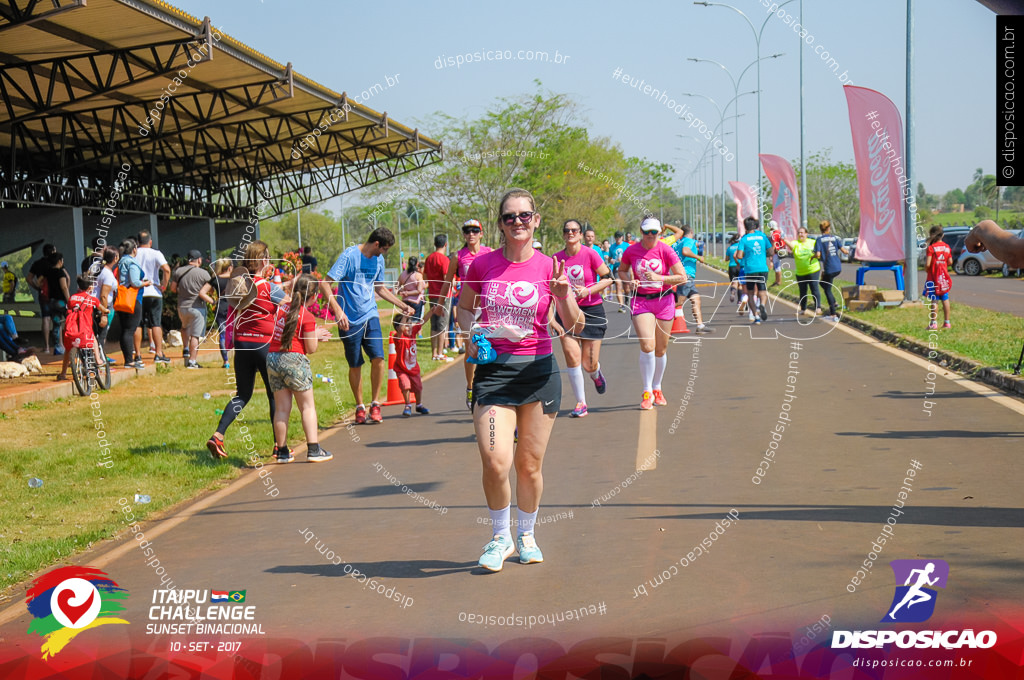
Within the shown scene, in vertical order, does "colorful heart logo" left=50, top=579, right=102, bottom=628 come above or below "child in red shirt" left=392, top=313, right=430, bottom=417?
below

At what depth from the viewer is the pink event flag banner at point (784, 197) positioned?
91.5 ft

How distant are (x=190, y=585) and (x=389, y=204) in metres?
25.4

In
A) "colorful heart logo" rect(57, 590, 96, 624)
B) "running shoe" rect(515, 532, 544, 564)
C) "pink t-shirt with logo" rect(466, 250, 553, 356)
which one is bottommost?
"colorful heart logo" rect(57, 590, 96, 624)

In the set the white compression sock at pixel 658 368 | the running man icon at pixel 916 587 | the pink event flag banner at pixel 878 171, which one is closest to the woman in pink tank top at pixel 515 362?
the running man icon at pixel 916 587

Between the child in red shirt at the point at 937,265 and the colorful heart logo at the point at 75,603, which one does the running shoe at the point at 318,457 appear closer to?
the colorful heart logo at the point at 75,603

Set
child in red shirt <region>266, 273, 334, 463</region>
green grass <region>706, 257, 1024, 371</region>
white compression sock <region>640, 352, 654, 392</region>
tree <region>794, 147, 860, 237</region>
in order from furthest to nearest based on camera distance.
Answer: tree <region>794, 147, 860, 237</region>
green grass <region>706, 257, 1024, 371</region>
white compression sock <region>640, 352, 654, 392</region>
child in red shirt <region>266, 273, 334, 463</region>

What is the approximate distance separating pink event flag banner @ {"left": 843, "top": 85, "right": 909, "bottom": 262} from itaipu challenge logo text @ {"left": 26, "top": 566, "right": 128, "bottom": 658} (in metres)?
16.5

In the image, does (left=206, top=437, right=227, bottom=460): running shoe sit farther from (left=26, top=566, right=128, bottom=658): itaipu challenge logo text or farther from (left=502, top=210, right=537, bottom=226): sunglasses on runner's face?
(left=502, top=210, right=537, bottom=226): sunglasses on runner's face

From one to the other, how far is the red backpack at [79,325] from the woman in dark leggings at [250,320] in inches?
195

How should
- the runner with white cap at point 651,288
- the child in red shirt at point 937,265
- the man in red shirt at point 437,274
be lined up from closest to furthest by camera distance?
the runner with white cap at point 651,288 < the man in red shirt at point 437,274 < the child in red shirt at point 937,265

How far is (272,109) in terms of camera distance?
2384cm

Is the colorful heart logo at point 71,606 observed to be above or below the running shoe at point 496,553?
below

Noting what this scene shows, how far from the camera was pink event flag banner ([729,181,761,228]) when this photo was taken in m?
33.0

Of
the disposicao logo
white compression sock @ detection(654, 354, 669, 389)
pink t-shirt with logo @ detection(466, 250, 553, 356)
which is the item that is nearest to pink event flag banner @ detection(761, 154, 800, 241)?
white compression sock @ detection(654, 354, 669, 389)
